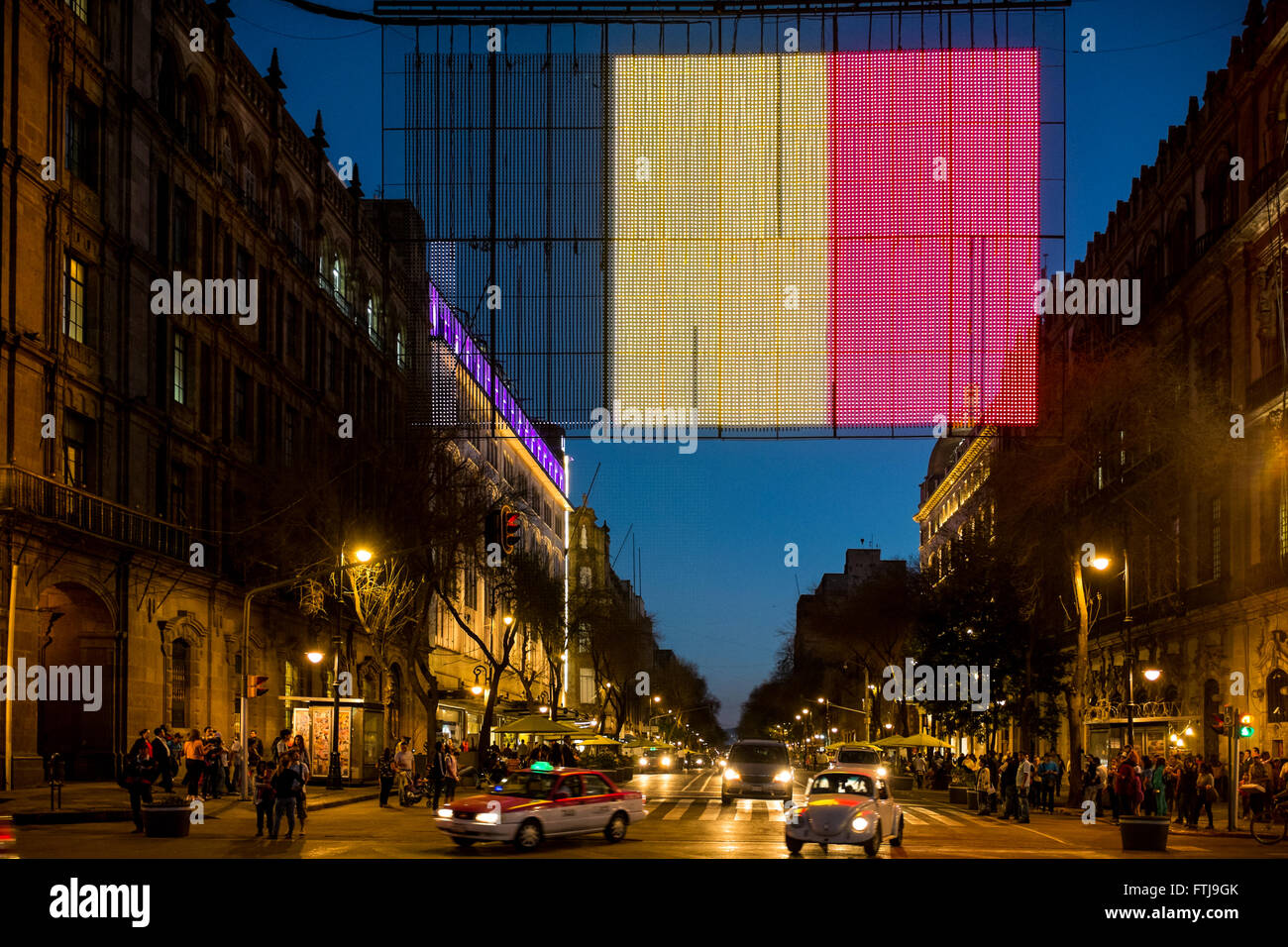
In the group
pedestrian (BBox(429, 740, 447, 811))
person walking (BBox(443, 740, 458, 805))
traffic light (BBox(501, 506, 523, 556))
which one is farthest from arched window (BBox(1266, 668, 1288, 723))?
traffic light (BBox(501, 506, 523, 556))

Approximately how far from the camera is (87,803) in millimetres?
32688

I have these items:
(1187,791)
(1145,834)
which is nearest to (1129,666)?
(1187,791)

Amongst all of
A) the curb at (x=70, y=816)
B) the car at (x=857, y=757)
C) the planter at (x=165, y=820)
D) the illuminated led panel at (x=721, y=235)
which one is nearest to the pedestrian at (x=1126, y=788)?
the car at (x=857, y=757)

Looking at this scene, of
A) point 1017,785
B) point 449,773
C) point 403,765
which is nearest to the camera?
point 449,773

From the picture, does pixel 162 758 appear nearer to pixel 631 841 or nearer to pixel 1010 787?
pixel 631 841

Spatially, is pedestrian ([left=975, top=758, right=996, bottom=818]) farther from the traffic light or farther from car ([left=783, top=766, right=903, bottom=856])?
the traffic light

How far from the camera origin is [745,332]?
32281 mm

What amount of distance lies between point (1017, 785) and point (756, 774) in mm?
8092

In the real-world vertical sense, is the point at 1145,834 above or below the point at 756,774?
above

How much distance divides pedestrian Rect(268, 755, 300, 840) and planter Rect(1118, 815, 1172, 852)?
15.9 m

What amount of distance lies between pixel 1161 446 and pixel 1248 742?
11.1m

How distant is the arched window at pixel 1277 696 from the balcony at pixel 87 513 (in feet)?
109

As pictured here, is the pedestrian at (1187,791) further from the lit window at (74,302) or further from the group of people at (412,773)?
the lit window at (74,302)

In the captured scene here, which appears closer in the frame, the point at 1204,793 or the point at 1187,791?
the point at 1204,793
